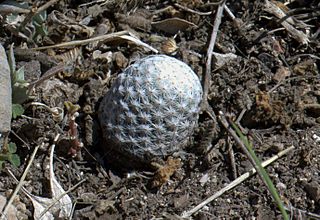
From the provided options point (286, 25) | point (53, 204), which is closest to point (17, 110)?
point (53, 204)

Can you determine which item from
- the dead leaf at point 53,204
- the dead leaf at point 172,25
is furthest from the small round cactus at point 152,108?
the dead leaf at point 172,25

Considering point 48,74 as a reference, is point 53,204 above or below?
below

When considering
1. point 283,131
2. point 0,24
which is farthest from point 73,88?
point 283,131

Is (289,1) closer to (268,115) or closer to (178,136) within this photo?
(268,115)

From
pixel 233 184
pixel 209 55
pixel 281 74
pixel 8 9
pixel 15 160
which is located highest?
pixel 8 9

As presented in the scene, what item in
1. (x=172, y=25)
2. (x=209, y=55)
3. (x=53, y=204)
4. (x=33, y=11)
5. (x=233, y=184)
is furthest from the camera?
(x=172, y=25)

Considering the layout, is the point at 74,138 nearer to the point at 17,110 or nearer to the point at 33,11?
the point at 17,110

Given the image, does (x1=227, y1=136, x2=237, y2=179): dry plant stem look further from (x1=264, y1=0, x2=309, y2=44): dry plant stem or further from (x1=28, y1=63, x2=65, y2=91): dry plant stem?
(x1=28, y1=63, x2=65, y2=91): dry plant stem

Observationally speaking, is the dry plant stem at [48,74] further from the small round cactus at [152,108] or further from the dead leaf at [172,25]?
the dead leaf at [172,25]
